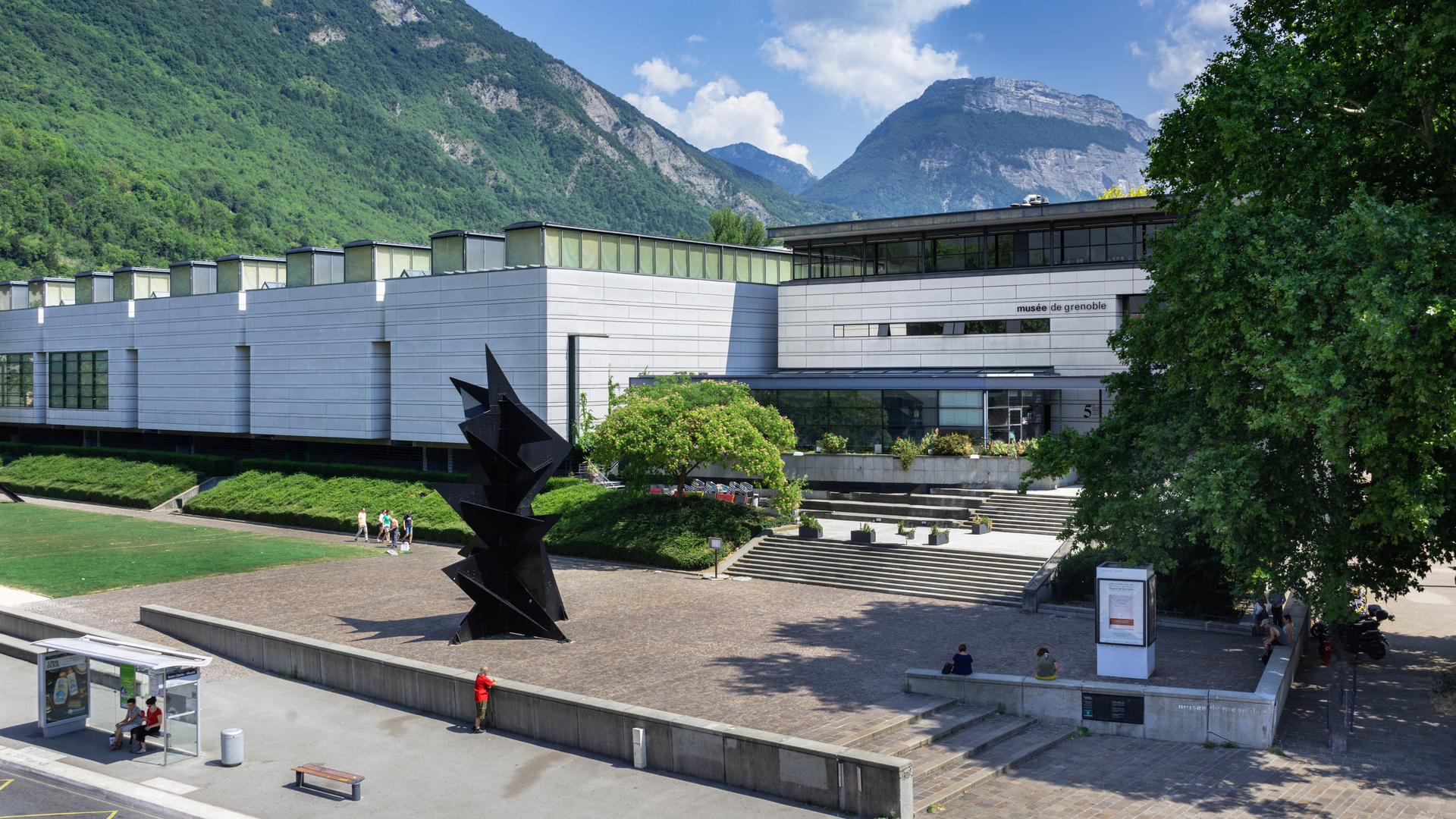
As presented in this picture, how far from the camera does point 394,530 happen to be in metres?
43.7

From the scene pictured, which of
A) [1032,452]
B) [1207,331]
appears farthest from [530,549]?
[1207,331]

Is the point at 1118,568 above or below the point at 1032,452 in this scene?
below

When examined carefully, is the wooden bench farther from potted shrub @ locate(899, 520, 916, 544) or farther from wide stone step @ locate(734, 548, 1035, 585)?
potted shrub @ locate(899, 520, 916, 544)

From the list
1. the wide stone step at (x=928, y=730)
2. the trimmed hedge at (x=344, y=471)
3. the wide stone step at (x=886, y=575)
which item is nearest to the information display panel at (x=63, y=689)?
the wide stone step at (x=928, y=730)

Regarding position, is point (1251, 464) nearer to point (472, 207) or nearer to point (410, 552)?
point (410, 552)

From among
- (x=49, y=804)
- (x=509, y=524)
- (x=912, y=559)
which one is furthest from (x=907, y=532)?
(x=49, y=804)

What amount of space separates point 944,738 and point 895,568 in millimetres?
15494

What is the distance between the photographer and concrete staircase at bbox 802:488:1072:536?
130ft

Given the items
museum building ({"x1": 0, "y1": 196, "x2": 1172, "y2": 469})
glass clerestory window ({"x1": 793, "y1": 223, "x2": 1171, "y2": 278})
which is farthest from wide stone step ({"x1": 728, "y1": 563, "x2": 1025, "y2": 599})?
glass clerestory window ({"x1": 793, "y1": 223, "x2": 1171, "y2": 278})

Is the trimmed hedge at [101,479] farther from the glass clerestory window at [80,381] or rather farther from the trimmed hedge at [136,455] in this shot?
the glass clerestory window at [80,381]

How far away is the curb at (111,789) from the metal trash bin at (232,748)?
4.19ft

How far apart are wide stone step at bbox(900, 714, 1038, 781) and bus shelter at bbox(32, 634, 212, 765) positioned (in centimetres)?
1309

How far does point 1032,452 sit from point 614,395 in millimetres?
27399

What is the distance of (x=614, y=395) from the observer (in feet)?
162
